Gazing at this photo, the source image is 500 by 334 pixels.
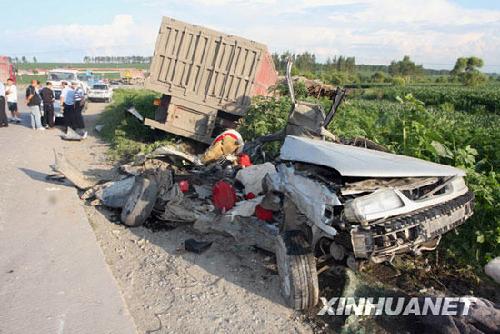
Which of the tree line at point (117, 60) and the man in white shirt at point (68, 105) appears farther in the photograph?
the tree line at point (117, 60)

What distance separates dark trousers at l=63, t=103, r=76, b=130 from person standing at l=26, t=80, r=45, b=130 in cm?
86

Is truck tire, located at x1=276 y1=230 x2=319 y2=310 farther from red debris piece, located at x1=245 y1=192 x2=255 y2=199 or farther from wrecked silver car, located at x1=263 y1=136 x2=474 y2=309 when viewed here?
red debris piece, located at x1=245 y1=192 x2=255 y2=199

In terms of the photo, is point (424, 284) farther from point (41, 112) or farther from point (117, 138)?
point (41, 112)

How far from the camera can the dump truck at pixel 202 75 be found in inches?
380

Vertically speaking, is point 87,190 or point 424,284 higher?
point 424,284

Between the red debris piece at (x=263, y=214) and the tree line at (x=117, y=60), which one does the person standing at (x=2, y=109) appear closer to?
the red debris piece at (x=263, y=214)

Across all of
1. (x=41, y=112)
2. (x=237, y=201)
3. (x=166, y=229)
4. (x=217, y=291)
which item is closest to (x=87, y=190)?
(x=166, y=229)

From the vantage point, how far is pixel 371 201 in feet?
10.7

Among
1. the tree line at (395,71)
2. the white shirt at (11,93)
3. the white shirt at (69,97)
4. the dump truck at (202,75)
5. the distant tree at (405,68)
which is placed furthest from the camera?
the distant tree at (405,68)

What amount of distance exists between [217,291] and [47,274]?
5.83 feet

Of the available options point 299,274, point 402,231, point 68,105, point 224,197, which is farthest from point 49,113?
point 402,231

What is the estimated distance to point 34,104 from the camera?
1322cm

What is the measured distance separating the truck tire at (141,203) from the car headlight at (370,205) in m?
3.14

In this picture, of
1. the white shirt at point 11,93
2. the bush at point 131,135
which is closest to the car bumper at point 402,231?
the bush at point 131,135
